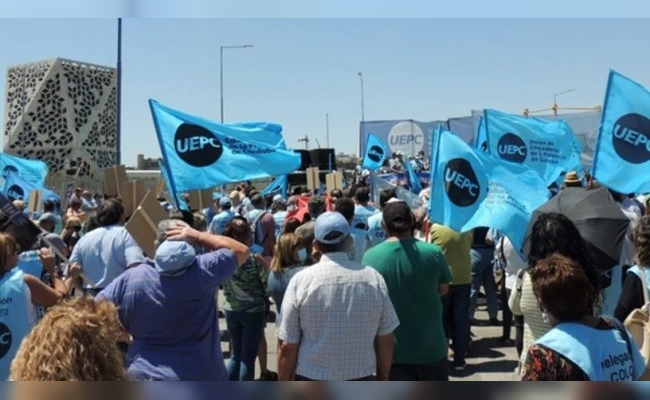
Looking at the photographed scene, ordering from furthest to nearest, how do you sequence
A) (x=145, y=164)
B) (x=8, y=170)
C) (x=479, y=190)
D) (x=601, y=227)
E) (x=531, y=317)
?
(x=145, y=164) < (x=8, y=170) < (x=479, y=190) < (x=601, y=227) < (x=531, y=317)

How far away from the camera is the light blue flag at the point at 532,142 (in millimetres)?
9906

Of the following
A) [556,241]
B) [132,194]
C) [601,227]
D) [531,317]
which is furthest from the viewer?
[132,194]

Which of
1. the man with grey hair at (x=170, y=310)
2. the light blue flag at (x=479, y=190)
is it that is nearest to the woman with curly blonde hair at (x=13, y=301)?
the man with grey hair at (x=170, y=310)

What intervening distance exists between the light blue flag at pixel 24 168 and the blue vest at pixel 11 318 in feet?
38.1

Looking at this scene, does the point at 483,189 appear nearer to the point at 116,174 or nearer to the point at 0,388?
the point at 116,174

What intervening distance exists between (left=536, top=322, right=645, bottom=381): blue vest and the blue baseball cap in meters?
1.37

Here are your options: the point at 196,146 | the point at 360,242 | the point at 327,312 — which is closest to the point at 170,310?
the point at 327,312

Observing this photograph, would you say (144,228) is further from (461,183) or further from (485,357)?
(485,357)

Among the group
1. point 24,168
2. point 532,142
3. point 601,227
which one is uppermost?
point 532,142

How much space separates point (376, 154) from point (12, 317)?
18566mm

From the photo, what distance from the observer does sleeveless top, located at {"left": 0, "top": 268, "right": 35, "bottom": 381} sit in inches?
132

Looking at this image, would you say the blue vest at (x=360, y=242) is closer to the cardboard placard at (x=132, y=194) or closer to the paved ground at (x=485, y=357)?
the paved ground at (x=485, y=357)

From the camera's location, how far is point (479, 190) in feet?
19.1

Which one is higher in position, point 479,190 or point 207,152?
point 207,152
